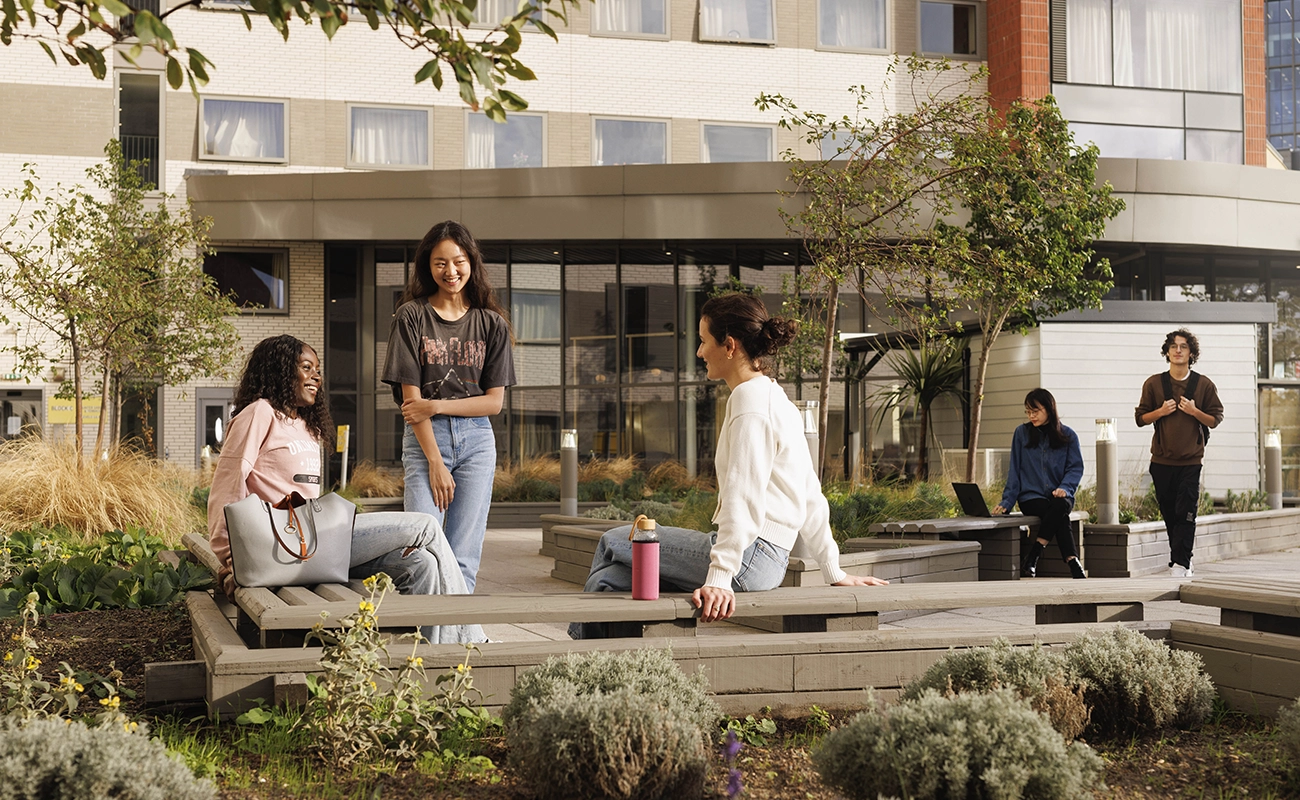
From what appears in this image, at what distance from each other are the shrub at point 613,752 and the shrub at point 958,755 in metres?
0.38

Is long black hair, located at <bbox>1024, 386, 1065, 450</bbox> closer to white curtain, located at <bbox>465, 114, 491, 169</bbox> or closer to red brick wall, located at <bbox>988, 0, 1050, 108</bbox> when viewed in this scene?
red brick wall, located at <bbox>988, 0, 1050, 108</bbox>

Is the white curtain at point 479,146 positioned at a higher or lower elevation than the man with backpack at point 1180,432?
higher

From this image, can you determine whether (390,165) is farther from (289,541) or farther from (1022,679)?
(1022,679)

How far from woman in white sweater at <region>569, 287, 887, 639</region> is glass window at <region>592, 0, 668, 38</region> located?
20.9m

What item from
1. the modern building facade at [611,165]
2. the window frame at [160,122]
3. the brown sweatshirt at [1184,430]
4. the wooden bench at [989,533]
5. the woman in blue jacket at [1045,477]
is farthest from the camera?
the window frame at [160,122]

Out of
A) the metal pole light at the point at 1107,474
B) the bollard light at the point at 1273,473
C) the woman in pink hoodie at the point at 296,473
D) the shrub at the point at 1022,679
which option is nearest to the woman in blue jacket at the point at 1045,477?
the metal pole light at the point at 1107,474

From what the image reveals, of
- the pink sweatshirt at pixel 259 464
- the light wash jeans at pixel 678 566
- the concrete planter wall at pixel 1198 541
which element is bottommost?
the concrete planter wall at pixel 1198 541

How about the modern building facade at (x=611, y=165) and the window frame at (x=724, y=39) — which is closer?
the modern building facade at (x=611, y=165)

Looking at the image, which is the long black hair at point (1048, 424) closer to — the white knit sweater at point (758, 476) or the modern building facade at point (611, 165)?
the white knit sweater at point (758, 476)

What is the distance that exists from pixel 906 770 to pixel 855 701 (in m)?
1.27

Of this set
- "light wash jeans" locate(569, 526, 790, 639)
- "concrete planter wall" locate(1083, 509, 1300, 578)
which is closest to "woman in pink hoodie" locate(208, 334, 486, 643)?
"light wash jeans" locate(569, 526, 790, 639)

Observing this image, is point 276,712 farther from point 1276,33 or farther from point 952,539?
point 1276,33

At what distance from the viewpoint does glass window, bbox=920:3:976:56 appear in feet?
80.6

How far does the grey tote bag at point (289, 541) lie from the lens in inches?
158
